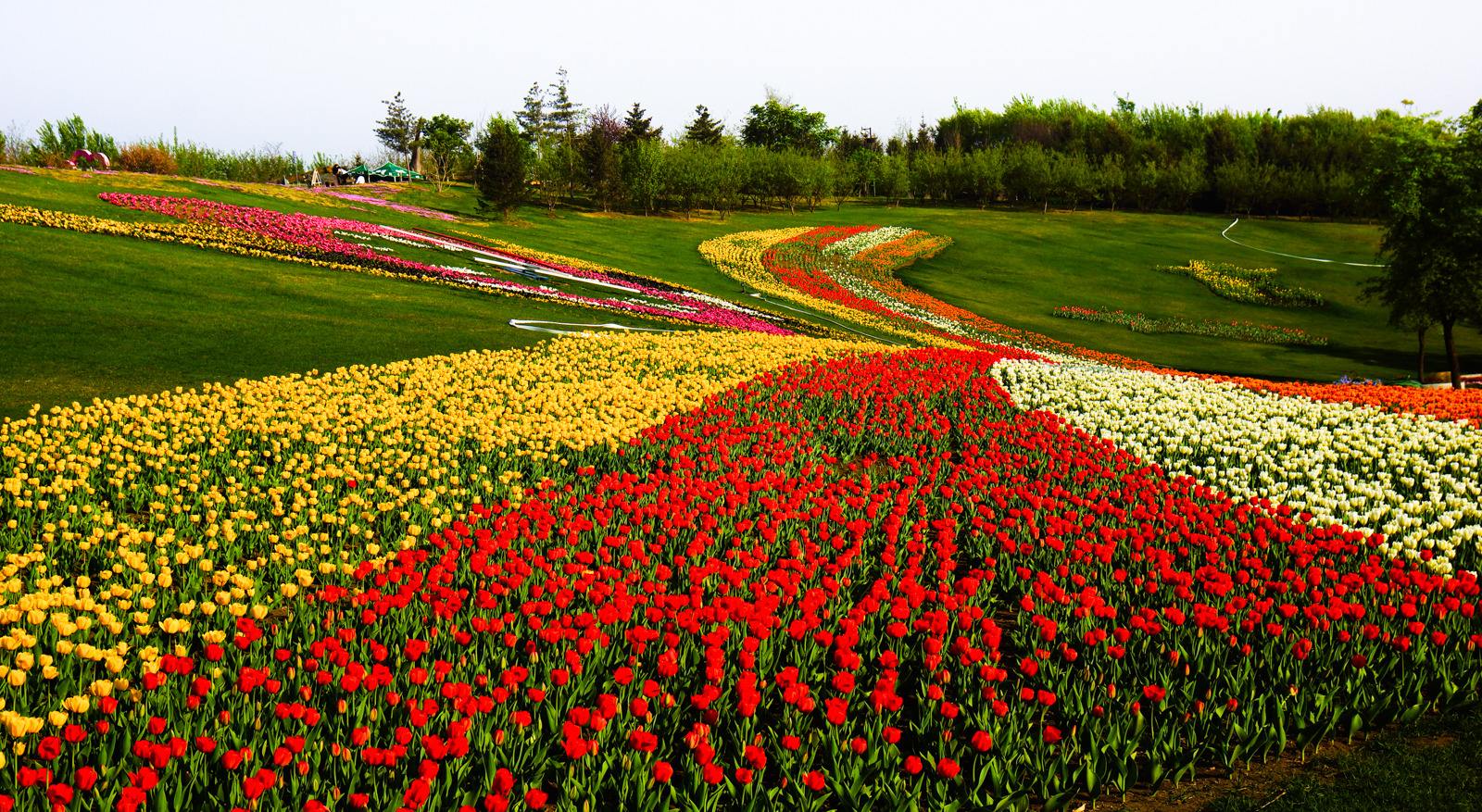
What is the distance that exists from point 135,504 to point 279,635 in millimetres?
3732

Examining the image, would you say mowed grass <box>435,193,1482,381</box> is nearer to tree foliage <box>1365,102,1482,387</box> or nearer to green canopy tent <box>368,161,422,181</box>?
tree foliage <box>1365,102,1482,387</box>

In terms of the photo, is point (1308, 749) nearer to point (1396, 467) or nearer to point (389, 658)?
point (389, 658)

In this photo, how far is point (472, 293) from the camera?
24.9 metres

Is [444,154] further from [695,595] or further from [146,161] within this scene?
[695,595]

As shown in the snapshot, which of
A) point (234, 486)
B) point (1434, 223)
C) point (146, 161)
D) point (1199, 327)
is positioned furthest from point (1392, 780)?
point (146, 161)

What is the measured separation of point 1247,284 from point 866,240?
26.6 meters

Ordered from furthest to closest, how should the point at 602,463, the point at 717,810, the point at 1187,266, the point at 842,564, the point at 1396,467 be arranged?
the point at 1187,266 → the point at 1396,467 → the point at 602,463 → the point at 842,564 → the point at 717,810

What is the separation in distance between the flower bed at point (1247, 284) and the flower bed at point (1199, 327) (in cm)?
809

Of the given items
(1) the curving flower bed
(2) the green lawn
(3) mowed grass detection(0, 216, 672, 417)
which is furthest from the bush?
(1) the curving flower bed

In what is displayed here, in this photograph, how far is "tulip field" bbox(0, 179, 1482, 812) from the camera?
15.3ft

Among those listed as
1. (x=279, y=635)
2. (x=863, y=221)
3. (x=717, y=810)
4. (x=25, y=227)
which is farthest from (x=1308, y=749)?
(x=863, y=221)

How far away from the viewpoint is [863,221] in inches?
3243

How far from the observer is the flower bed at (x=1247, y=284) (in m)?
55.1

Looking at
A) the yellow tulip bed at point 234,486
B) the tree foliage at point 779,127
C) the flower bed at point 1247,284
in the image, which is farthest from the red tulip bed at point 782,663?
the tree foliage at point 779,127
